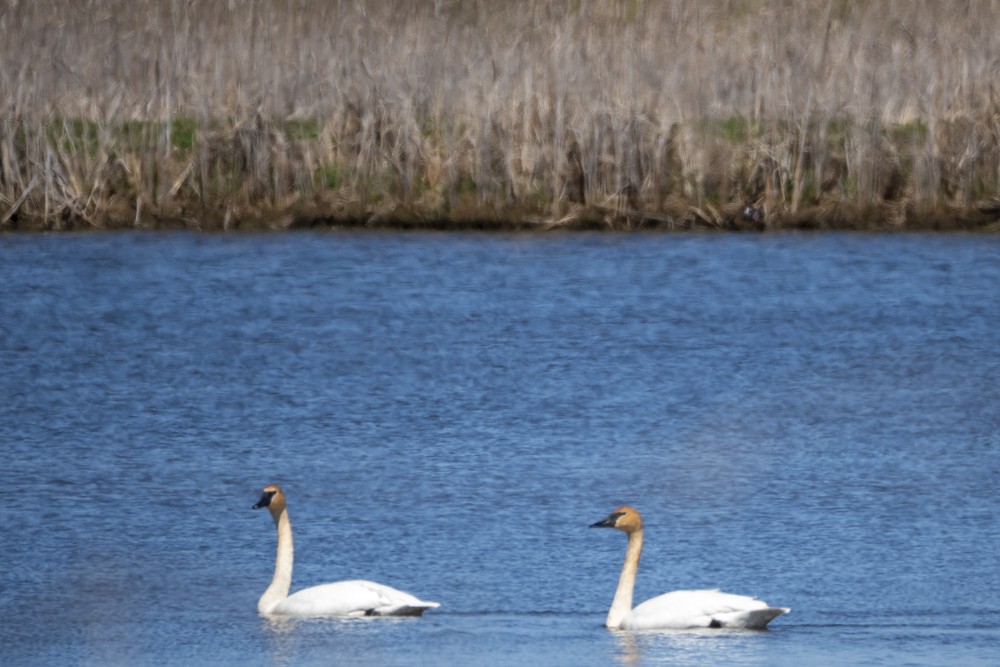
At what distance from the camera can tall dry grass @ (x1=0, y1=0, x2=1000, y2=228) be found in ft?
60.0

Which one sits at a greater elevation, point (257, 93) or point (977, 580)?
point (257, 93)

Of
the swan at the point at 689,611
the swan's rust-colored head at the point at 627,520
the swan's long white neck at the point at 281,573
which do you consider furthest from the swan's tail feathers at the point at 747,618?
the swan's long white neck at the point at 281,573

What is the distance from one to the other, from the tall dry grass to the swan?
10.8m

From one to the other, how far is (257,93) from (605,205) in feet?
10.9

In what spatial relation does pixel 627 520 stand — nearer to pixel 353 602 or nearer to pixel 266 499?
pixel 353 602

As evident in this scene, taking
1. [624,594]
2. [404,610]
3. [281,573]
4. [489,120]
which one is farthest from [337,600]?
[489,120]

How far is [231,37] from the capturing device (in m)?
18.8

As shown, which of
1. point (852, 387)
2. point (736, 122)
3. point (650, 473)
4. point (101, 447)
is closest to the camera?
point (650, 473)

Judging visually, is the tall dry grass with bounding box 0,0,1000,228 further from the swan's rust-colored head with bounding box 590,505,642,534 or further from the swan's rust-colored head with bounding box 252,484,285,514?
the swan's rust-colored head with bounding box 590,505,642,534

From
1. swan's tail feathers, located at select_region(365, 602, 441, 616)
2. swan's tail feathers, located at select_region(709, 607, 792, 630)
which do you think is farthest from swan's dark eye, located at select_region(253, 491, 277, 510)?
swan's tail feathers, located at select_region(709, 607, 792, 630)

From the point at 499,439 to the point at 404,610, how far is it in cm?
369

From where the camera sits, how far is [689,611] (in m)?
7.57

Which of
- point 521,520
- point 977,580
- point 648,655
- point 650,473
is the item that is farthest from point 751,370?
point 648,655

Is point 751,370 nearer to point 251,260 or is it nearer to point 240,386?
point 240,386
